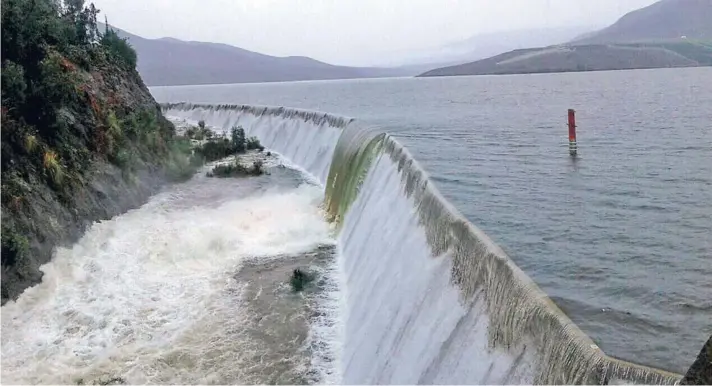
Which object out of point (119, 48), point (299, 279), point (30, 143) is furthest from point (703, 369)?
point (119, 48)

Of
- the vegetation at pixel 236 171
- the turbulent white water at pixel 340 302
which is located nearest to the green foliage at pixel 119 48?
the vegetation at pixel 236 171

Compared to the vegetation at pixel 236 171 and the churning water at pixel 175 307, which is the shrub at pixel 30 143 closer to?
the churning water at pixel 175 307

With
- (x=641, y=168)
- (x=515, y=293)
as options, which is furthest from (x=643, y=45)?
(x=515, y=293)

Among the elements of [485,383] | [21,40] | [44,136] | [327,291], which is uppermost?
[21,40]

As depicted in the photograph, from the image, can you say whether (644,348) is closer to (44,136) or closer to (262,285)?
(262,285)

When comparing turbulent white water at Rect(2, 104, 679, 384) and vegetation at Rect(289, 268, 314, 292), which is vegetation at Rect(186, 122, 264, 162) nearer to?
turbulent white water at Rect(2, 104, 679, 384)
